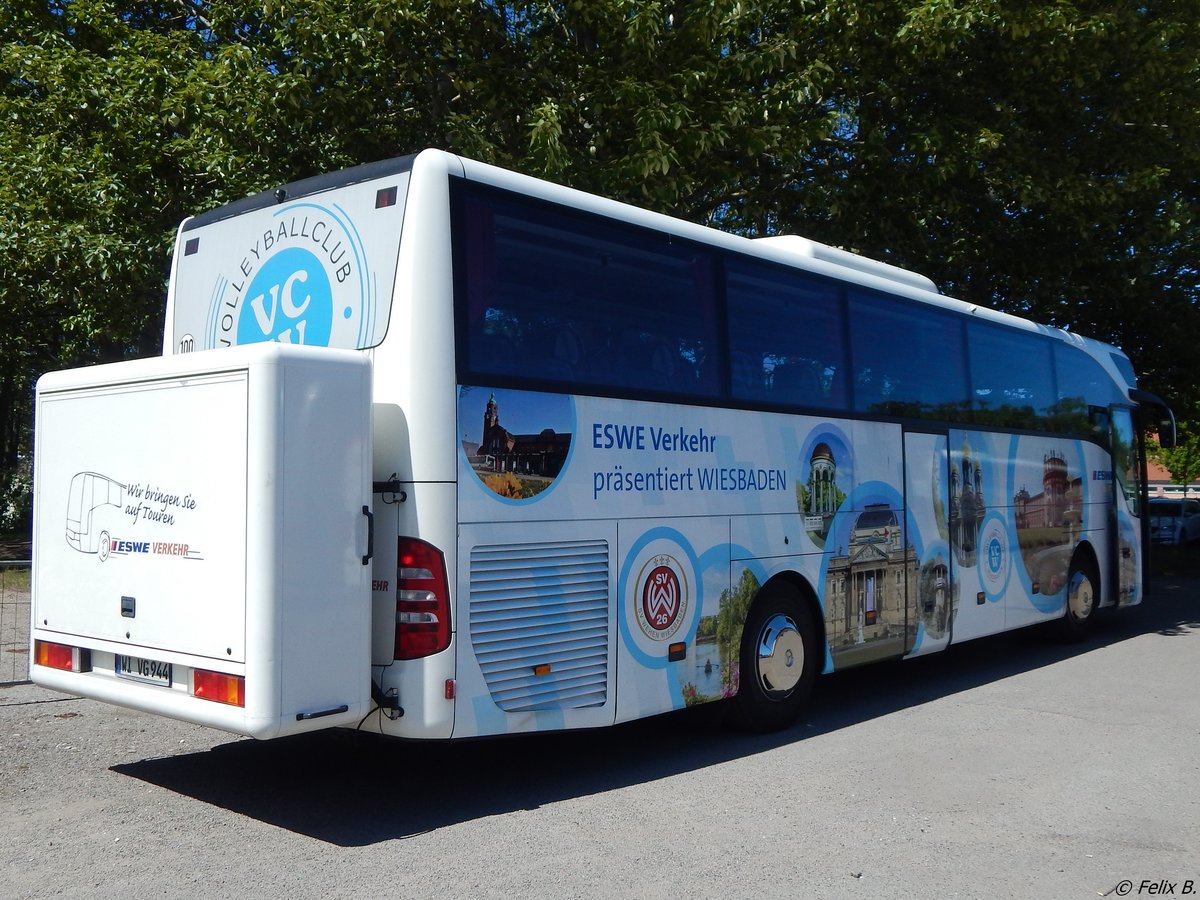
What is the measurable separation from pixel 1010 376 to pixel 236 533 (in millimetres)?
8275

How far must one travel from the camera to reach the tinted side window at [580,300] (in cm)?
616

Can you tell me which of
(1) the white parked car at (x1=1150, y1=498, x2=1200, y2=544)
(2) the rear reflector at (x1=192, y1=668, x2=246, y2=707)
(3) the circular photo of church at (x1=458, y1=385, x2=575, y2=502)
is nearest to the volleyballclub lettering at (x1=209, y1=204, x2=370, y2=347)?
(3) the circular photo of church at (x1=458, y1=385, x2=575, y2=502)

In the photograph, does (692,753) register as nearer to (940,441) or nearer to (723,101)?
(940,441)

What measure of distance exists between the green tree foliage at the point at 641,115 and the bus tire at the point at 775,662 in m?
4.50

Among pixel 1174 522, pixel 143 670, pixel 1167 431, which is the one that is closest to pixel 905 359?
pixel 143 670

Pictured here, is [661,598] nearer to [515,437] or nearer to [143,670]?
[515,437]

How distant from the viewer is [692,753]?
25.1 feet

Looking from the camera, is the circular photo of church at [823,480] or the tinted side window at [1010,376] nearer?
the circular photo of church at [823,480]

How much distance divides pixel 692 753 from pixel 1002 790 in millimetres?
1974

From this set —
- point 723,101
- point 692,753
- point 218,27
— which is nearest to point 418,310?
point 692,753

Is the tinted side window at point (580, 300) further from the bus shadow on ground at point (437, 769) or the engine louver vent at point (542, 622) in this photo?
the bus shadow on ground at point (437, 769)

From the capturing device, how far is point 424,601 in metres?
5.81

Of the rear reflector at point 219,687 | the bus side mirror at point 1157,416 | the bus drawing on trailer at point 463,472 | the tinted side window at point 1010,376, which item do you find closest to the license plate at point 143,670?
the bus drawing on trailer at point 463,472

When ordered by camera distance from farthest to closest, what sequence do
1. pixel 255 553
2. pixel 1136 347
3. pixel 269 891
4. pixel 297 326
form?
pixel 1136 347 < pixel 297 326 < pixel 255 553 < pixel 269 891
